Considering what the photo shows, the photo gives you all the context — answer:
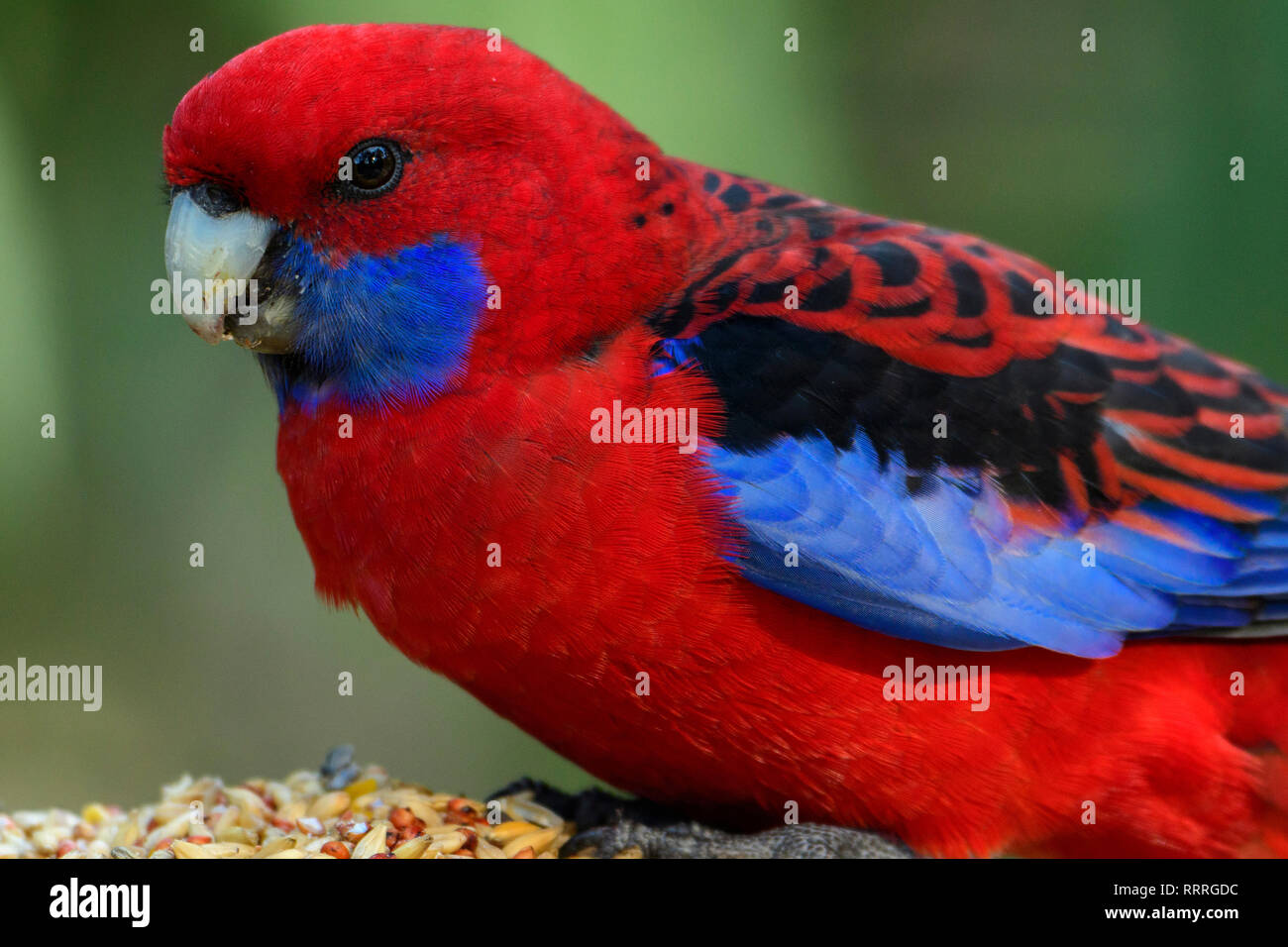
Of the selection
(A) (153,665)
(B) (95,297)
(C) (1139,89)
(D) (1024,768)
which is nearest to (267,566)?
(A) (153,665)

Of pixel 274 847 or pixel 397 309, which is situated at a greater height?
pixel 397 309

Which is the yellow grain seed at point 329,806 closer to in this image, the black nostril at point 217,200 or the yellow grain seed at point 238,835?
the yellow grain seed at point 238,835

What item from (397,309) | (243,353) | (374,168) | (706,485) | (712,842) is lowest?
(712,842)

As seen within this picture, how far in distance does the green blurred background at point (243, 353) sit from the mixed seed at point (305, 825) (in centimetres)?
192

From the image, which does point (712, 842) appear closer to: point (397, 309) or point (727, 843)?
point (727, 843)

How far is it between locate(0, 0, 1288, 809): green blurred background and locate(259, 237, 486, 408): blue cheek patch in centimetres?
160

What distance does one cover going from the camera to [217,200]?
298 cm

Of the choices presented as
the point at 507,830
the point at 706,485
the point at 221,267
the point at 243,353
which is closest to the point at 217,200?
the point at 221,267

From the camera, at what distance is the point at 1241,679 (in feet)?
10.8

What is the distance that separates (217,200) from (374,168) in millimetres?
373

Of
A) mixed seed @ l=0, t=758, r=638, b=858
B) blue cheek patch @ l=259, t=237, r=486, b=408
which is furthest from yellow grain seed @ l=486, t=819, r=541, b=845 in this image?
blue cheek patch @ l=259, t=237, r=486, b=408

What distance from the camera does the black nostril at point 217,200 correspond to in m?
2.97

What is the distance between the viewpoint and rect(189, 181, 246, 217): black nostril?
2.97 m

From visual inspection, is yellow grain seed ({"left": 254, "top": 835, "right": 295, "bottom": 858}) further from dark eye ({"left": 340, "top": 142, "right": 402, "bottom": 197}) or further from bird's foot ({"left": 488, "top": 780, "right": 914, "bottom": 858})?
dark eye ({"left": 340, "top": 142, "right": 402, "bottom": 197})
